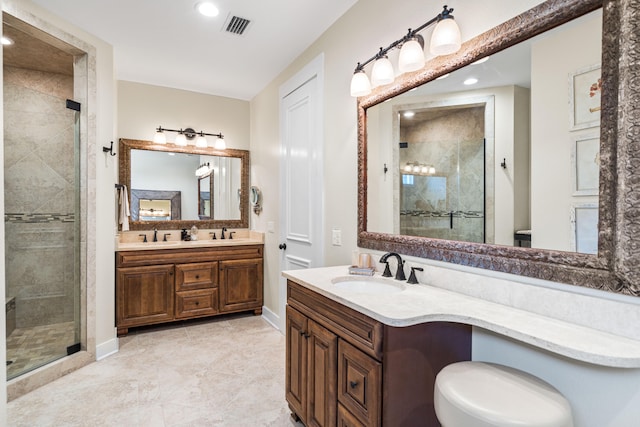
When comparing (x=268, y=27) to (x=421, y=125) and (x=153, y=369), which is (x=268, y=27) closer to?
(x=421, y=125)

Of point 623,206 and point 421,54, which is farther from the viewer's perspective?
point 421,54

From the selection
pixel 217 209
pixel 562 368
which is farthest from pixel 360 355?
pixel 217 209

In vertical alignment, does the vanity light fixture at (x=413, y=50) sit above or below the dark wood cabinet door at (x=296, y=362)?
above

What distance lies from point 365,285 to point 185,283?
7.69 ft

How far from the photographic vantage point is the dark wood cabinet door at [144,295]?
3248 millimetres

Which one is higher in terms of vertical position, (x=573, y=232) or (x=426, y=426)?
(x=573, y=232)

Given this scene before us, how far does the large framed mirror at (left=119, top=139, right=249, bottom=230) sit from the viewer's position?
148 inches

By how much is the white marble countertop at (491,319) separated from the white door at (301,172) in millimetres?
1096

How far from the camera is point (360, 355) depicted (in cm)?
137

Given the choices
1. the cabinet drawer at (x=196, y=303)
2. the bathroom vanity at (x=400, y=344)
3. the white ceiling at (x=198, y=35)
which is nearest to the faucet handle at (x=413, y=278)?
the bathroom vanity at (x=400, y=344)

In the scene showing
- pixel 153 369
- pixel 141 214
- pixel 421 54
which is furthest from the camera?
pixel 141 214

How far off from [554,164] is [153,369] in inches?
116

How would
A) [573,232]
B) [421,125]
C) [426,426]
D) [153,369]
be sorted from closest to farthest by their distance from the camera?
[573,232] < [426,426] < [421,125] < [153,369]

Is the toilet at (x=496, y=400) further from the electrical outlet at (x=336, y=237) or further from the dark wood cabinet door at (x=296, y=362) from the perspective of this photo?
the electrical outlet at (x=336, y=237)
